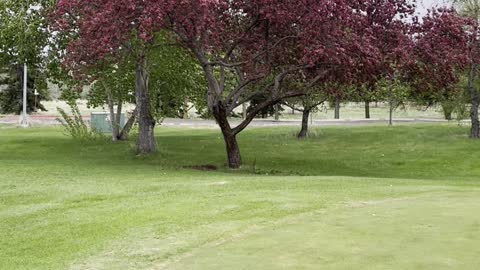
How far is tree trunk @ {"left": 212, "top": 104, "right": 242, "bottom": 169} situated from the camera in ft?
69.4

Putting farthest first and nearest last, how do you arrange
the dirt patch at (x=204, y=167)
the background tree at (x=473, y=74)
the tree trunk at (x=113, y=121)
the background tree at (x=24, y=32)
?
the tree trunk at (x=113, y=121) → the background tree at (x=473, y=74) → the background tree at (x=24, y=32) → the dirt patch at (x=204, y=167)

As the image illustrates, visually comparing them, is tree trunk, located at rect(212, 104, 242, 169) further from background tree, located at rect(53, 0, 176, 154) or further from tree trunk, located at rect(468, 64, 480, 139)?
tree trunk, located at rect(468, 64, 480, 139)

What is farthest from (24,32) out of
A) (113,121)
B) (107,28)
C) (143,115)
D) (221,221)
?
(221,221)

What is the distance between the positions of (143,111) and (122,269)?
19.4m

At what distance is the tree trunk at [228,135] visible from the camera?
69.4ft

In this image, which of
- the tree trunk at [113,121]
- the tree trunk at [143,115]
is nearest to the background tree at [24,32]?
the tree trunk at [143,115]

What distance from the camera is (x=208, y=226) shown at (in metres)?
9.45

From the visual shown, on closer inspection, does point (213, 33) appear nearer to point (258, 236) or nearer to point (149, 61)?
point (149, 61)

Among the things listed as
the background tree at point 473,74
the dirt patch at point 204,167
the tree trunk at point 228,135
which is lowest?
the dirt patch at point 204,167

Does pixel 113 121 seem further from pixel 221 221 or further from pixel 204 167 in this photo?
pixel 221 221

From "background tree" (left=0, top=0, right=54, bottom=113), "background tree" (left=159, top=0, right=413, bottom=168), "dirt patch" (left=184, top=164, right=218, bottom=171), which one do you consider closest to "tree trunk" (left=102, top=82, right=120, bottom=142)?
"background tree" (left=0, top=0, right=54, bottom=113)

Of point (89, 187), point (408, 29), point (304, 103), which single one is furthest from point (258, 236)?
point (304, 103)

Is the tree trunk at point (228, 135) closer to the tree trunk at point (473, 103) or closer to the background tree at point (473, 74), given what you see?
the background tree at point (473, 74)

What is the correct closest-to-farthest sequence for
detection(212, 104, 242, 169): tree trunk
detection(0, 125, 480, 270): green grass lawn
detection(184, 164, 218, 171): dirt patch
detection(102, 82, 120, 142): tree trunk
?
1. detection(0, 125, 480, 270): green grass lawn
2. detection(212, 104, 242, 169): tree trunk
3. detection(184, 164, 218, 171): dirt patch
4. detection(102, 82, 120, 142): tree trunk
